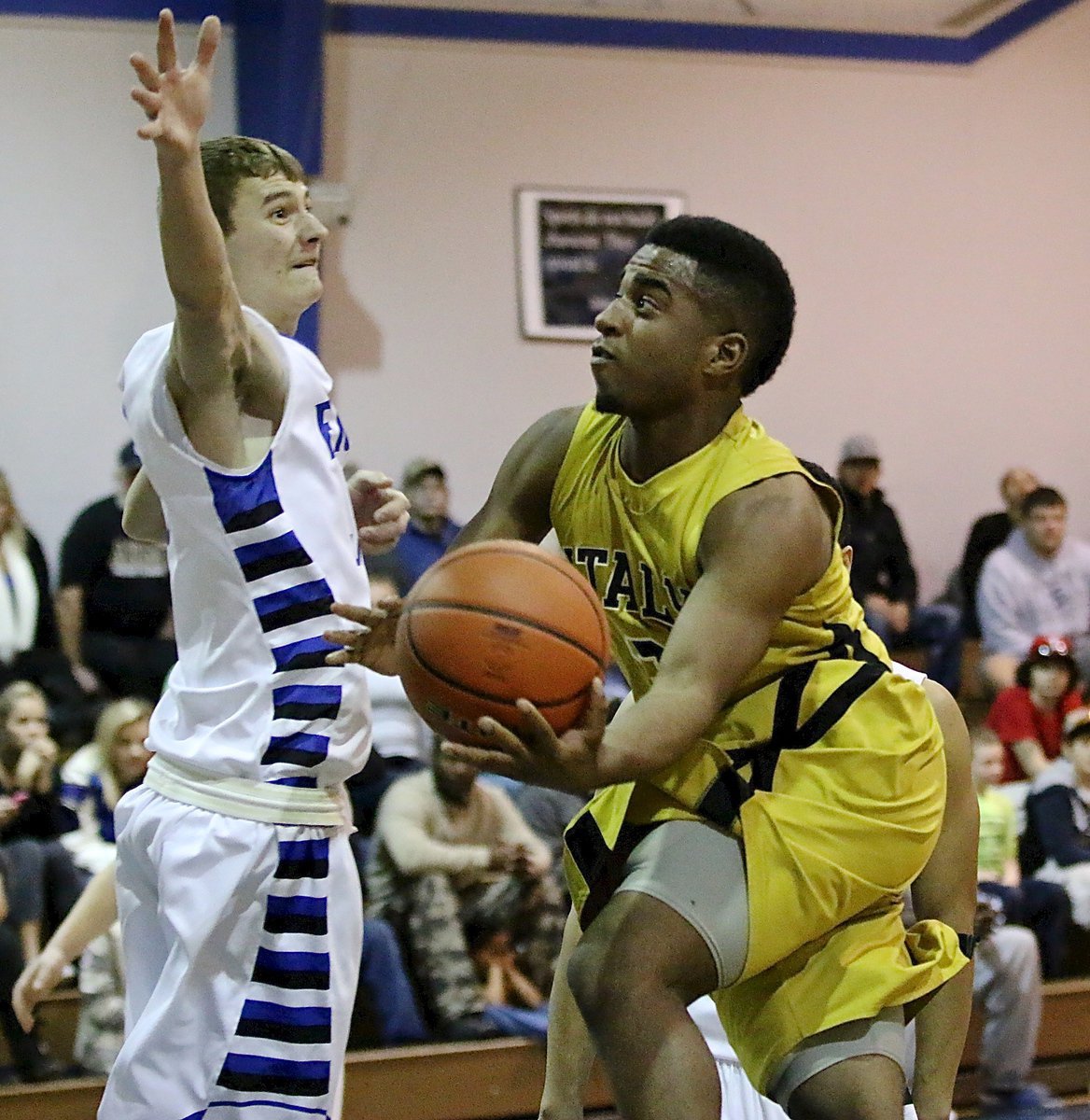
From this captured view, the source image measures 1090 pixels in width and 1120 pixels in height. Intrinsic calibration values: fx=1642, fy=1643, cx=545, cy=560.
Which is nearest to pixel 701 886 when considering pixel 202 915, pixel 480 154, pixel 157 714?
pixel 202 915

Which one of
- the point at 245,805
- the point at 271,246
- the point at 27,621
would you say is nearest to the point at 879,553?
the point at 27,621

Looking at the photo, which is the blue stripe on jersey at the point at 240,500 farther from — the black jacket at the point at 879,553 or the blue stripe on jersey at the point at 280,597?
the black jacket at the point at 879,553

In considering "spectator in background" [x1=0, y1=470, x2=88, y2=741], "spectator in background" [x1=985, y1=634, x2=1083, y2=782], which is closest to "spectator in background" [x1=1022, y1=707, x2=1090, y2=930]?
"spectator in background" [x1=985, y1=634, x2=1083, y2=782]

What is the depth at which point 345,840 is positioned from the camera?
2.90m

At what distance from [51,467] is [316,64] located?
2.59m

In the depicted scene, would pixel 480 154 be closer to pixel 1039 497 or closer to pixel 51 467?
pixel 51 467

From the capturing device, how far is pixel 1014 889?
616 centimetres

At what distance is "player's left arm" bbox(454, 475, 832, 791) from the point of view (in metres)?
2.38

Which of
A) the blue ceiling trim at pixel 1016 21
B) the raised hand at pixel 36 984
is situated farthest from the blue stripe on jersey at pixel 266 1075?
the blue ceiling trim at pixel 1016 21

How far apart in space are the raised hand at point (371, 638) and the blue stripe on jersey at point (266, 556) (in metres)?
0.13

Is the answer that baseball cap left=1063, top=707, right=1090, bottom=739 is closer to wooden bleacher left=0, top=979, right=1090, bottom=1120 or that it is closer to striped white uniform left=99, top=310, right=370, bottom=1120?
wooden bleacher left=0, top=979, right=1090, bottom=1120

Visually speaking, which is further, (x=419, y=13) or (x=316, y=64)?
(x=419, y=13)

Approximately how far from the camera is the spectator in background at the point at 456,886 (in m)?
5.28

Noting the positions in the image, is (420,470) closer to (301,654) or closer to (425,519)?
(425,519)
